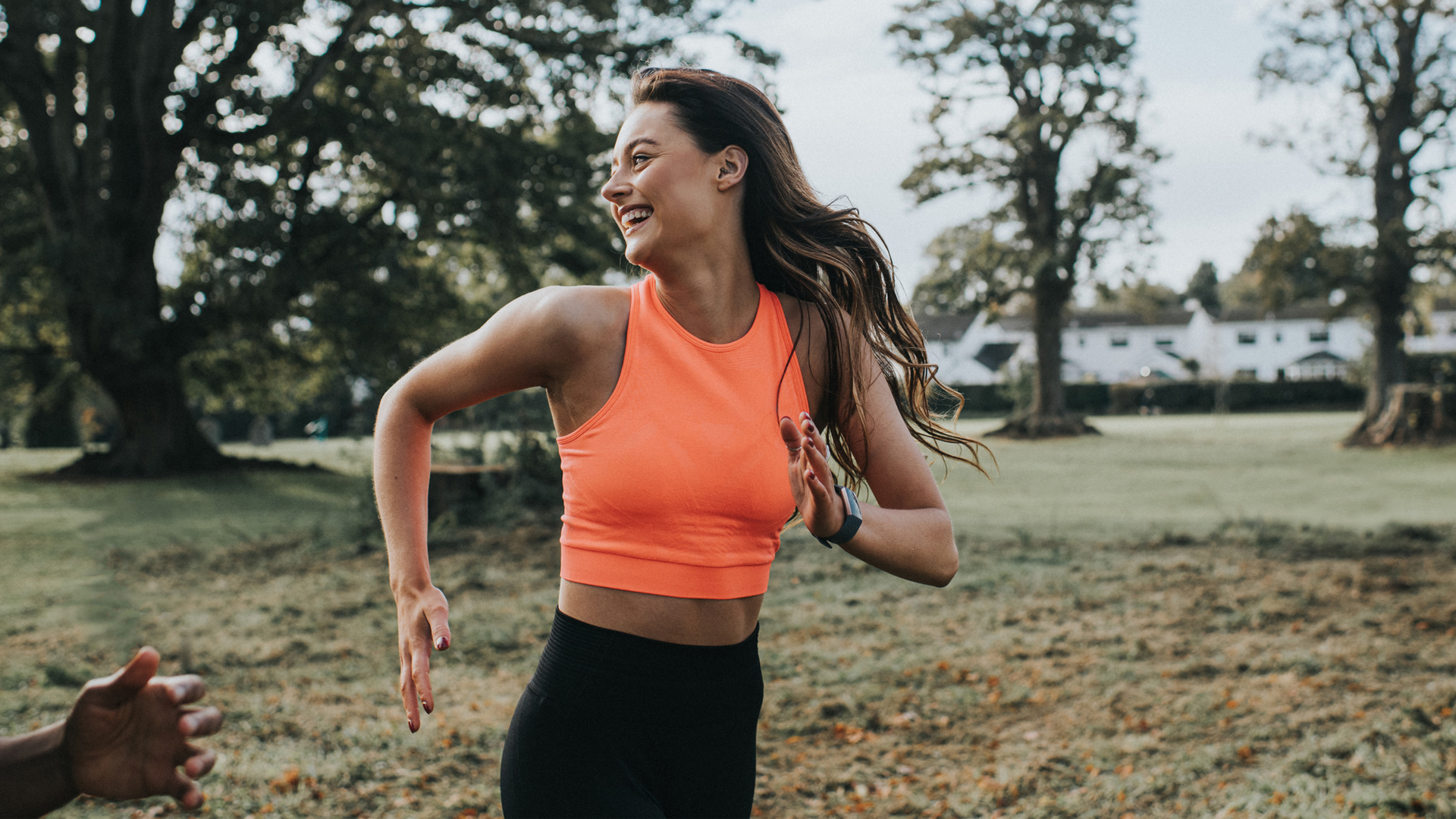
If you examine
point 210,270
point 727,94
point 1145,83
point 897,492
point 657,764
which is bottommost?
point 657,764

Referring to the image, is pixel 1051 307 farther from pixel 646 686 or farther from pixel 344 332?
pixel 646 686

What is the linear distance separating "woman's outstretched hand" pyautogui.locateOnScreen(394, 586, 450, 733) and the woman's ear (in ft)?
3.35

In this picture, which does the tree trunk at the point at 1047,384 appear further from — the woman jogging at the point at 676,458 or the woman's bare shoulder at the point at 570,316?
the woman's bare shoulder at the point at 570,316

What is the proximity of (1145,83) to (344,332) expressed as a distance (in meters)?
26.5

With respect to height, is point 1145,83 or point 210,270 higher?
point 1145,83

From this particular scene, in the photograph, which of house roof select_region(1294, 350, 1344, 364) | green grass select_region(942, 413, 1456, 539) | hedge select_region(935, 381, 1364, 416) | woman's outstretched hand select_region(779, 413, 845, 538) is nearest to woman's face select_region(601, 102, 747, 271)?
woman's outstretched hand select_region(779, 413, 845, 538)

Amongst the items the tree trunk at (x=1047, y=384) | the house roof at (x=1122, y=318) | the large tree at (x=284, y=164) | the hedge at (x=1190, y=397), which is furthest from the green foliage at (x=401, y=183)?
the house roof at (x=1122, y=318)

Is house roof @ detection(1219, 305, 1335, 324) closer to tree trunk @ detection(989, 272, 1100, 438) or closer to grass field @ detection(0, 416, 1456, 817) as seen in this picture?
tree trunk @ detection(989, 272, 1100, 438)

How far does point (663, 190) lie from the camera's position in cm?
203

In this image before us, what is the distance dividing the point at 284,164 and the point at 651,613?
77.6ft

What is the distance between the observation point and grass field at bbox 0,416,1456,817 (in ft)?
15.7

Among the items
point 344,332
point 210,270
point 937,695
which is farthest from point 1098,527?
point 210,270

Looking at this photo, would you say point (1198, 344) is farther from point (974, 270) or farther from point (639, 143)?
point (639, 143)

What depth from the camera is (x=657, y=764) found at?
6.52 ft
